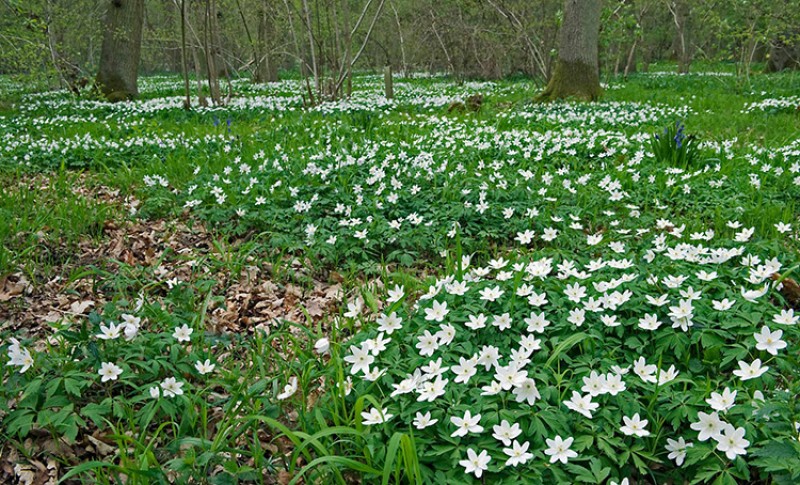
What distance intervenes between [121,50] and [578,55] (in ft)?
33.0

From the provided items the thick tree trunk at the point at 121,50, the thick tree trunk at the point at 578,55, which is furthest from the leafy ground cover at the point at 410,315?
the thick tree trunk at the point at 121,50

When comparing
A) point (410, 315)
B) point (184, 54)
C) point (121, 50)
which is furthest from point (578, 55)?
point (121, 50)

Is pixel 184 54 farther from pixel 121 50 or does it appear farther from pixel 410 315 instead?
pixel 410 315

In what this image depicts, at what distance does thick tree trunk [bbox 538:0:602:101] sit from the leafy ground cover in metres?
4.44

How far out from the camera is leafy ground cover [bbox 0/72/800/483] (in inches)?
72.8

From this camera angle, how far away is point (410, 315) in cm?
268

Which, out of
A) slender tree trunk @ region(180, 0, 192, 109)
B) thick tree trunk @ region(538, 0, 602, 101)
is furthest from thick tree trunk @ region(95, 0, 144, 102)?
thick tree trunk @ region(538, 0, 602, 101)

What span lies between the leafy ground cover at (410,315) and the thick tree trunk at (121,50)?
291 inches

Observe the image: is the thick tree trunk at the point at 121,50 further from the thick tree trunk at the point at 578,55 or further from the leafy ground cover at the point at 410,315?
the thick tree trunk at the point at 578,55

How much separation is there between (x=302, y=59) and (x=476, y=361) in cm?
1025

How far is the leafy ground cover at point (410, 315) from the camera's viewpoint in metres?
1.85

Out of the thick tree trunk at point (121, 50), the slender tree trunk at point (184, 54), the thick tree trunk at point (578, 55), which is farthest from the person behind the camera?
the thick tree trunk at point (121, 50)

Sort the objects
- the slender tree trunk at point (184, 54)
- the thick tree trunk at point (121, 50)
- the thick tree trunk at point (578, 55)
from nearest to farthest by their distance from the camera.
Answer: the slender tree trunk at point (184, 54)
the thick tree trunk at point (578, 55)
the thick tree trunk at point (121, 50)

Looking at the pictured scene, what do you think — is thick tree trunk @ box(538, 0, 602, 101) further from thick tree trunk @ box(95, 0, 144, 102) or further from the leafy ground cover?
thick tree trunk @ box(95, 0, 144, 102)
